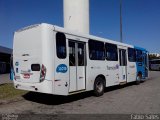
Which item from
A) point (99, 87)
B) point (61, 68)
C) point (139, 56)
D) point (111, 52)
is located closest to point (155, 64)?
point (139, 56)

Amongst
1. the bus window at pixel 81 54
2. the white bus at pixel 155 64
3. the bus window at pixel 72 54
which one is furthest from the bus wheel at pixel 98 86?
the white bus at pixel 155 64

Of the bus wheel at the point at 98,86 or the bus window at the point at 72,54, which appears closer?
the bus window at the point at 72,54

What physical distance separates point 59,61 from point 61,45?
2.26 ft

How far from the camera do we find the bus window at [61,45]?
8.81 m

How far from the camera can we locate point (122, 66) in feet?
46.9

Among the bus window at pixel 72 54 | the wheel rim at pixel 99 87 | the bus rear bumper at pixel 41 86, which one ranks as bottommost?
the wheel rim at pixel 99 87

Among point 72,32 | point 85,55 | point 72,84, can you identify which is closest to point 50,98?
point 72,84

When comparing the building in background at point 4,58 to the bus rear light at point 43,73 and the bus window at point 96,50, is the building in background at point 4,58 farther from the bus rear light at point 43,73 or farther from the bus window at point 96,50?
the bus rear light at point 43,73

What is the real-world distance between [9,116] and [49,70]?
220cm

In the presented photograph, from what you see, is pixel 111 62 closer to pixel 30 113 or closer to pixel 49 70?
pixel 49 70

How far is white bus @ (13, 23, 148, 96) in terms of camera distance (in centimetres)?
849

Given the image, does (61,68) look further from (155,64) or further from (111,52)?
(155,64)

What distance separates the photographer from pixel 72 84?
9367 millimetres

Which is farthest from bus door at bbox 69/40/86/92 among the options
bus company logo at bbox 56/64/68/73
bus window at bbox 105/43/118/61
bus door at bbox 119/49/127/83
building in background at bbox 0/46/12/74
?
building in background at bbox 0/46/12/74
